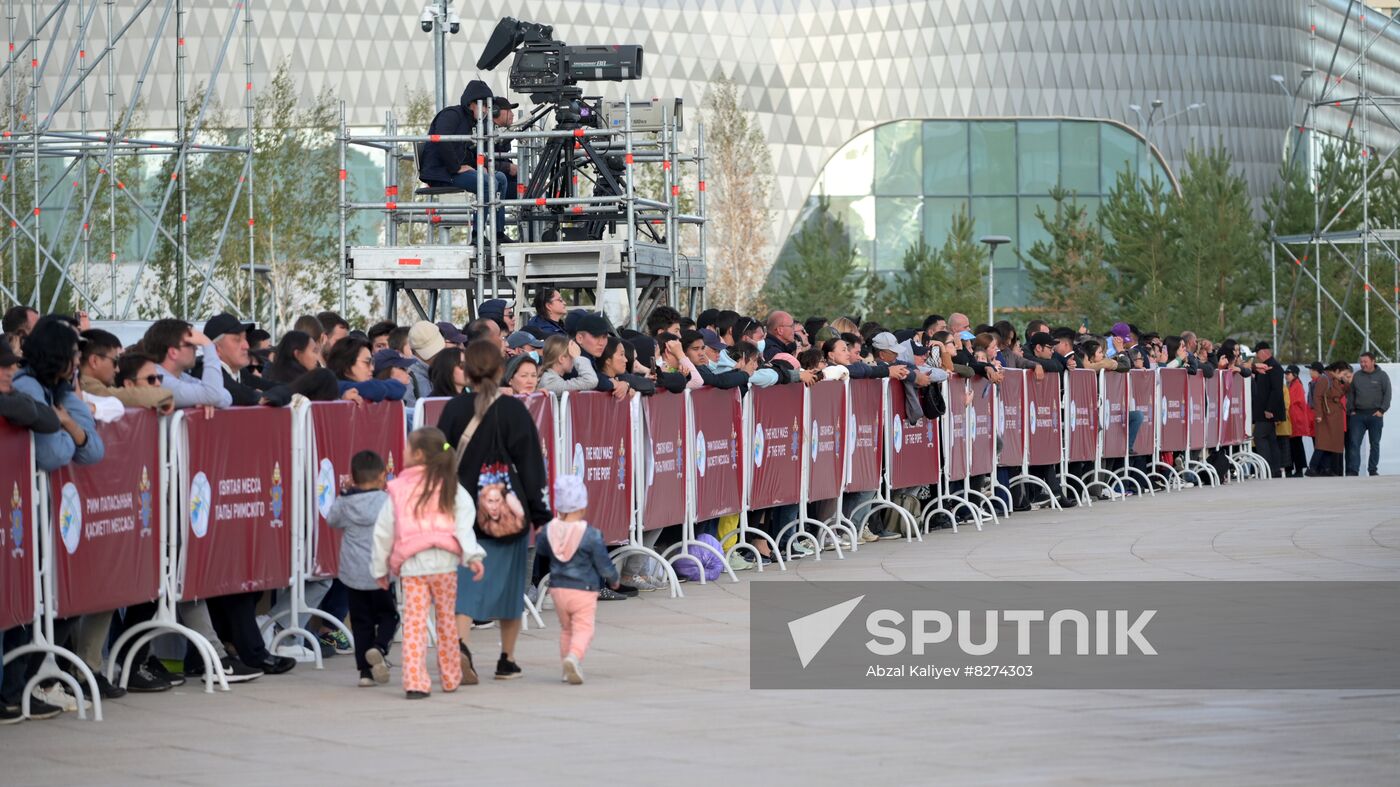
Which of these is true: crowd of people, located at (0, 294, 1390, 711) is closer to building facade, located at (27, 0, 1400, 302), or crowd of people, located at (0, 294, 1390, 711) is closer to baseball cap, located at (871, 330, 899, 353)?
baseball cap, located at (871, 330, 899, 353)

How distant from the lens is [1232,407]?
98.5 ft

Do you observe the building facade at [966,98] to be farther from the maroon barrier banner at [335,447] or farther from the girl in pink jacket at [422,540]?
the girl in pink jacket at [422,540]

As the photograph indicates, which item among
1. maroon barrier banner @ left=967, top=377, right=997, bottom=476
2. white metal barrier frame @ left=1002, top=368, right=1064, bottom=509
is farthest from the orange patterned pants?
white metal barrier frame @ left=1002, top=368, right=1064, bottom=509

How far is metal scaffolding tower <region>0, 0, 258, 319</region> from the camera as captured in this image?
33.4 metres

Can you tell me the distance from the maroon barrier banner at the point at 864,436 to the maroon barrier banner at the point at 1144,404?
766 centimetres

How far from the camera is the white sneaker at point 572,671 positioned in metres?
10.2

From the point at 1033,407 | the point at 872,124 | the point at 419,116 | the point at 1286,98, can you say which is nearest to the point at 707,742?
the point at 1033,407

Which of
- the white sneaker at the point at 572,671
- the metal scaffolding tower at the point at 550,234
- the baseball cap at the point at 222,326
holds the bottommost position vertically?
the white sneaker at the point at 572,671

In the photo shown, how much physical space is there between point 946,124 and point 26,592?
7350 cm

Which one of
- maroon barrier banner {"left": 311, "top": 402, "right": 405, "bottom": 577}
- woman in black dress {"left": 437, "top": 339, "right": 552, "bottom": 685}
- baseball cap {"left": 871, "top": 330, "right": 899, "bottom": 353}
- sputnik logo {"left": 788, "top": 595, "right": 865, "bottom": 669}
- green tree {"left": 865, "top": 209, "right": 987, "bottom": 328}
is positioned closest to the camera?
woman in black dress {"left": 437, "top": 339, "right": 552, "bottom": 685}

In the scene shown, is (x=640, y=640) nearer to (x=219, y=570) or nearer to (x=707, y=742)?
(x=219, y=570)

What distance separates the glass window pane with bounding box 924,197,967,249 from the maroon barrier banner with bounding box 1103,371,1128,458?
55397 mm

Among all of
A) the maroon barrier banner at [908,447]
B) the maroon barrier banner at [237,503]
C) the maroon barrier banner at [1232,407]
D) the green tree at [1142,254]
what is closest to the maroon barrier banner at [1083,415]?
the maroon barrier banner at [908,447]

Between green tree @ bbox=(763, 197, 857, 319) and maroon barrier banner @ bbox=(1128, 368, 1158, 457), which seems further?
green tree @ bbox=(763, 197, 857, 319)
